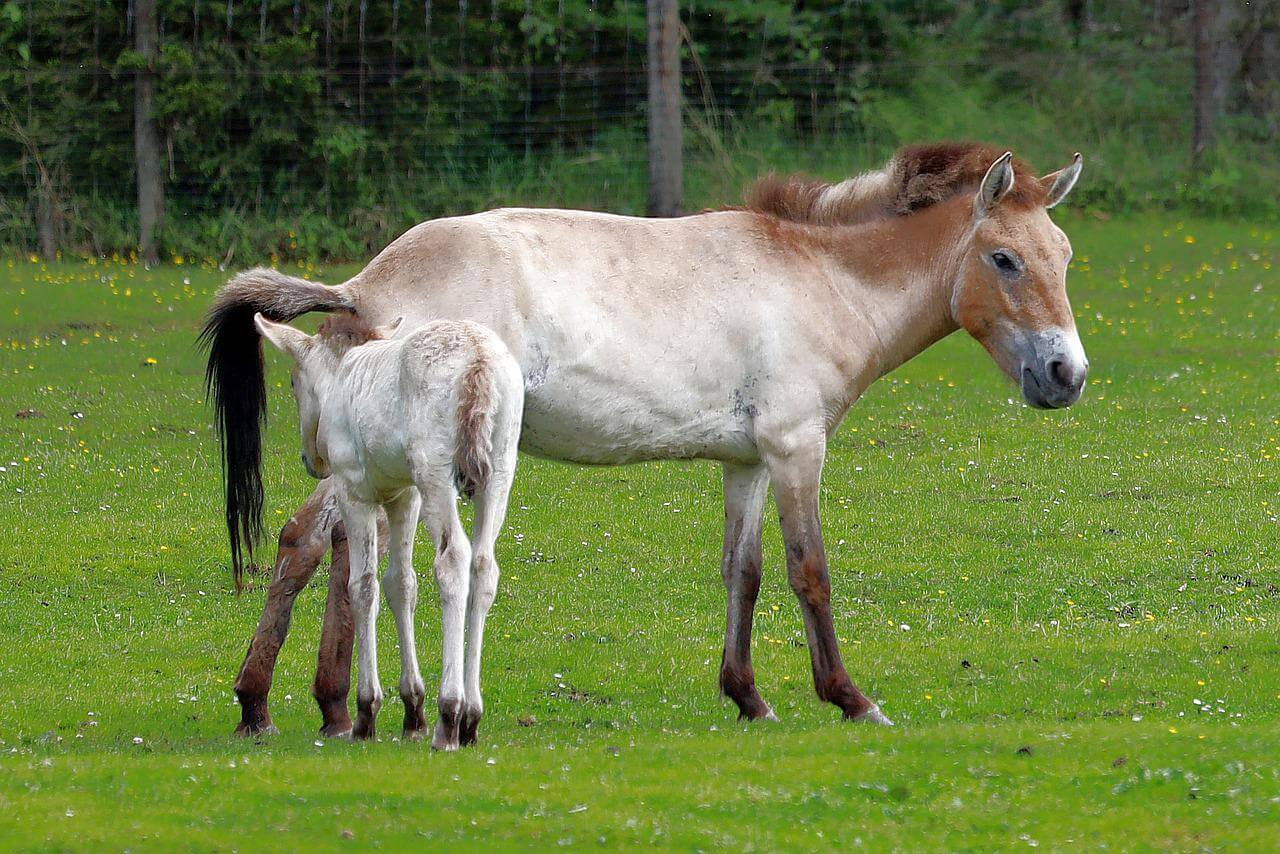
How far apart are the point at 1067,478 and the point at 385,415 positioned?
8.49 meters

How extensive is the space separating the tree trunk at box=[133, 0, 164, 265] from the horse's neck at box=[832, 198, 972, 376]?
1667 centimetres

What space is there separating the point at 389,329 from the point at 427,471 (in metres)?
1.04

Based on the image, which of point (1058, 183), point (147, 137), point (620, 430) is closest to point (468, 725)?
point (620, 430)

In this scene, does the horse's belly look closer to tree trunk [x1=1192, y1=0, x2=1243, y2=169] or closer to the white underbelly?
the white underbelly

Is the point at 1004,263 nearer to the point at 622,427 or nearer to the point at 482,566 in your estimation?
the point at 622,427

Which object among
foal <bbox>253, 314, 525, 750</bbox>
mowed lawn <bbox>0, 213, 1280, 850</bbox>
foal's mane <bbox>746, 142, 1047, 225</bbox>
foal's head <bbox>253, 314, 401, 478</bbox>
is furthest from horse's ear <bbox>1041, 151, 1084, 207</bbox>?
foal's head <bbox>253, 314, 401, 478</bbox>

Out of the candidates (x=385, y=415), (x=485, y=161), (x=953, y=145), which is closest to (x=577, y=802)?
(x=385, y=415)

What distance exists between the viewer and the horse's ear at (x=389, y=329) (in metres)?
7.38

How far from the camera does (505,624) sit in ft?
34.4

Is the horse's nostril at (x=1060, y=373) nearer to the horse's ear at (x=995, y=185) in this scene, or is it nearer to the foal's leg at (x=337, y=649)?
the horse's ear at (x=995, y=185)

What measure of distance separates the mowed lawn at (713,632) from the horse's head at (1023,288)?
1626 mm

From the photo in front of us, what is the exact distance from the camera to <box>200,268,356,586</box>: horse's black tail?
779 centimetres

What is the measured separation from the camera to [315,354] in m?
7.57

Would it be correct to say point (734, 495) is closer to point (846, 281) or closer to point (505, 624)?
point (846, 281)
